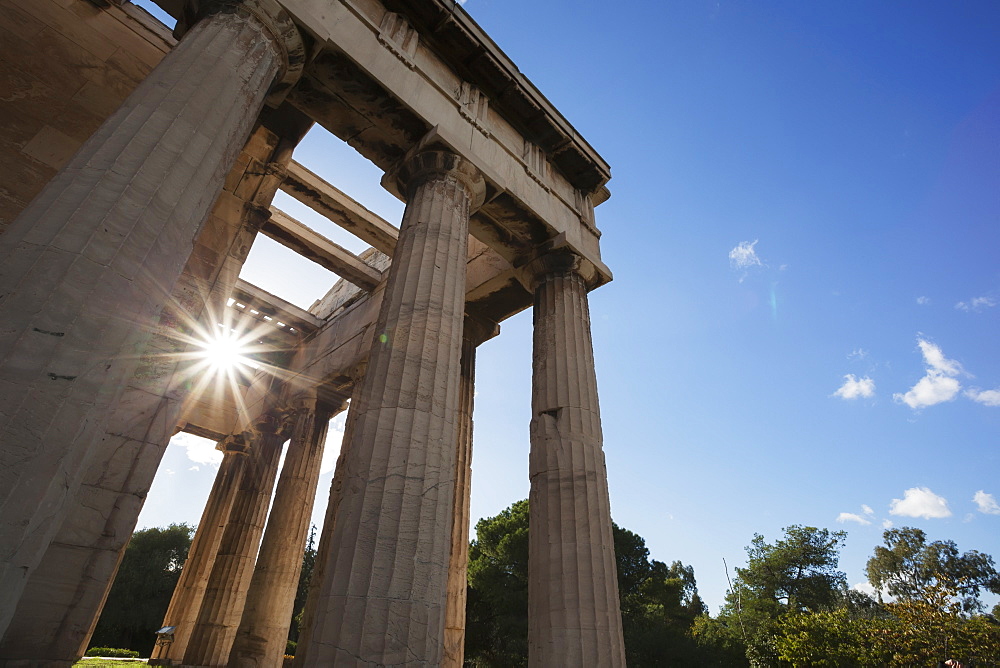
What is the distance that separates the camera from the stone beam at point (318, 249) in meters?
16.1

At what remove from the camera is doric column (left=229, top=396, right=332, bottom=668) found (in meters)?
14.3

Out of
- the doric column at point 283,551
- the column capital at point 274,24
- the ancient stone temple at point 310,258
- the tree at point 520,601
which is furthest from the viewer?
the tree at point 520,601

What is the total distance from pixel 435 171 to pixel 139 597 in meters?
45.5

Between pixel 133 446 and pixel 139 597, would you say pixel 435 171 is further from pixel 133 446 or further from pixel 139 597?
pixel 139 597

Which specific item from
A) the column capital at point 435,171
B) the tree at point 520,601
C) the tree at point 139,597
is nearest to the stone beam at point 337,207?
the column capital at point 435,171

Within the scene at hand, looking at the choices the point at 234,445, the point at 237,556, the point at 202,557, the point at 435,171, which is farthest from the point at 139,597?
the point at 435,171

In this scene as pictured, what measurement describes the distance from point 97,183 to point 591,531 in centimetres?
834

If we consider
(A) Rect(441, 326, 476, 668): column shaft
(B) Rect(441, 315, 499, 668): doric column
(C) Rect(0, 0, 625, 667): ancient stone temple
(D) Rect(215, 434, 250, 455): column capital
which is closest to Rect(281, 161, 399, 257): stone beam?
(C) Rect(0, 0, 625, 667): ancient stone temple

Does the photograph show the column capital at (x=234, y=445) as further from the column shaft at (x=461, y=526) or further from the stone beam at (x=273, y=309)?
the column shaft at (x=461, y=526)

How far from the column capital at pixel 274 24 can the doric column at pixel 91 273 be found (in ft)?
3.82

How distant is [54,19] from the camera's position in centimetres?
1007

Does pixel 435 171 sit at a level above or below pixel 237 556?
above

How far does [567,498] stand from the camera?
30.2 ft

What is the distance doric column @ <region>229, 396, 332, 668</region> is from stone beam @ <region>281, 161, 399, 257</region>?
6750mm
